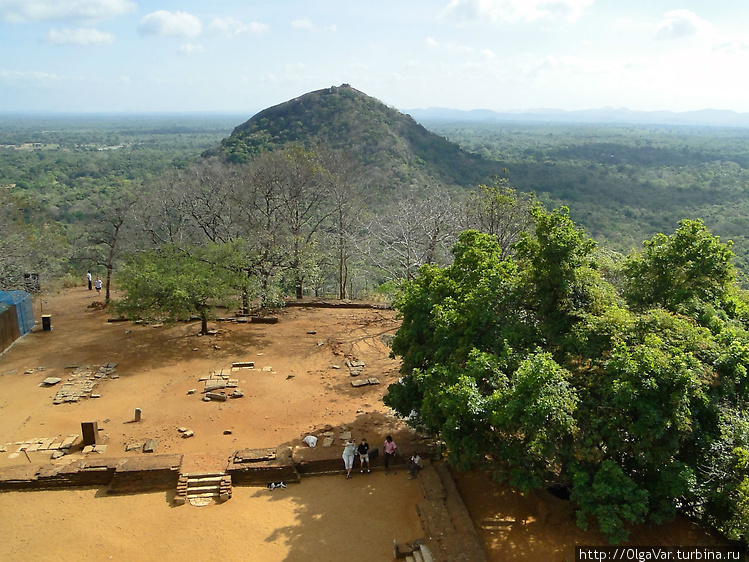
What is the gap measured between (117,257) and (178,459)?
19659mm

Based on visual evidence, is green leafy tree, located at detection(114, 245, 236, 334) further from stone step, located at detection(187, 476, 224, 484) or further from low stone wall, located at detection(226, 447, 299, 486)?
stone step, located at detection(187, 476, 224, 484)

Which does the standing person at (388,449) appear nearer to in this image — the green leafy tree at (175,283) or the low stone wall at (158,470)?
the low stone wall at (158,470)

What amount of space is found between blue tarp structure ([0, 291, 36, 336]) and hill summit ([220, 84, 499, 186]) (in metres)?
30.1

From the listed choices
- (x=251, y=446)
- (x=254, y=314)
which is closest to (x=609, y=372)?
(x=251, y=446)

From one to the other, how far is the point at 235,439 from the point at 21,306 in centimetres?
1302

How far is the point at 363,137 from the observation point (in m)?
58.8

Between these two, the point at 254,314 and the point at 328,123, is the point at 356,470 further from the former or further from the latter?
the point at 328,123

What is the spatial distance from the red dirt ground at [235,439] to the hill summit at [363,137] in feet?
103

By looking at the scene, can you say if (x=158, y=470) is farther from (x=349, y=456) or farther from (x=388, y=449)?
(x=388, y=449)

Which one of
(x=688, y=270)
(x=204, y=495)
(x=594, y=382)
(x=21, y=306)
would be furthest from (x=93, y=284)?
(x=688, y=270)

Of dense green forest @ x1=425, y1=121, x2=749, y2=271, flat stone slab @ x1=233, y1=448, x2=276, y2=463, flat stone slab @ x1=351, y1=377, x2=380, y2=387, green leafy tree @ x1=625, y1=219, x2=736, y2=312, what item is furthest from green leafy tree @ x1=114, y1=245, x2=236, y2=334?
dense green forest @ x1=425, y1=121, x2=749, y2=271

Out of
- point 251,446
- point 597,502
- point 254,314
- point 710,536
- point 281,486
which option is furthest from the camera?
point 254,314

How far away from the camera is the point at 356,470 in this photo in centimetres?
1289

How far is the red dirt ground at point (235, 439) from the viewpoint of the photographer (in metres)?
10.4
